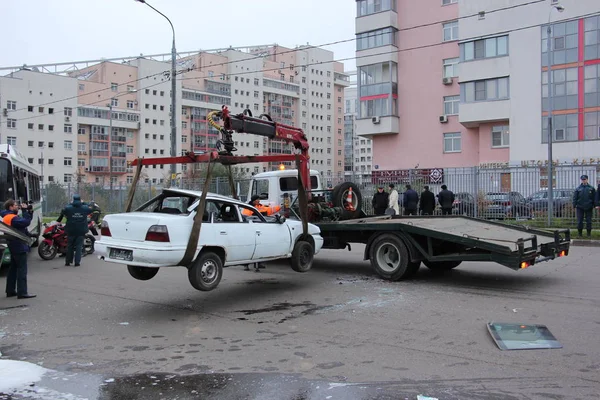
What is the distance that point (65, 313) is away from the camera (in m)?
7.94

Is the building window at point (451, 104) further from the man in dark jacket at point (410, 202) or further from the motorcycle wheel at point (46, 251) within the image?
the motorcycle wheel at point (46, 251)

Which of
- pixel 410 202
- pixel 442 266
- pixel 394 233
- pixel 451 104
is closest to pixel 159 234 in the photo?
pixel 394 233

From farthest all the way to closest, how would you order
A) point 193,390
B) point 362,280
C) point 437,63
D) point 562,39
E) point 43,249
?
1. point 437,63
2. point 562,39
3. point 43,249
4. point 362,280
5. point 193,390

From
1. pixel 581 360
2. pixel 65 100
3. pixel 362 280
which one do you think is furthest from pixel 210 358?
pixel 65 100

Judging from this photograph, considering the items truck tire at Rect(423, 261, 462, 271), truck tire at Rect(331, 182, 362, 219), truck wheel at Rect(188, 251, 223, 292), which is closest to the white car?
truck wheel at Rect(188, 251, 223, 292)

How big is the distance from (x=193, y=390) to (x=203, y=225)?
Result: 3.37 m

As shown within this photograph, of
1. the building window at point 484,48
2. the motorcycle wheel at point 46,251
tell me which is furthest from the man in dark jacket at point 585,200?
the building window at point 484,48

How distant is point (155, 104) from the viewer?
352ft

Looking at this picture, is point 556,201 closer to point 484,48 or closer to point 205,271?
point 205,271

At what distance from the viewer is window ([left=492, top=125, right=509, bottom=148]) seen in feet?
134

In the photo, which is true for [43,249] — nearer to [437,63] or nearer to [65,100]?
[437,63]

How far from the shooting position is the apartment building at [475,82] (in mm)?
36531

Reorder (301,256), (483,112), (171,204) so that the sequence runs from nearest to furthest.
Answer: (171,204)
(301,256)
(483,112)

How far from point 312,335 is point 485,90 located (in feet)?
125
